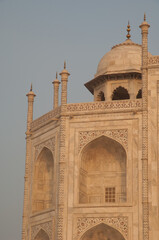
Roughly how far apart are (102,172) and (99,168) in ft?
0.63

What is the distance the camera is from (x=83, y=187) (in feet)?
74.3

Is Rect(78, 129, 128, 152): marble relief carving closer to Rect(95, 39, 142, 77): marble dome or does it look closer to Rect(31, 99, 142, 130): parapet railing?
Rect(31, 99, 142, 130): parapet railing

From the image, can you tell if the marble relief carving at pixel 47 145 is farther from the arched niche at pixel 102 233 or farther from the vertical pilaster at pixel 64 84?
the arched niche at pixel 102 233

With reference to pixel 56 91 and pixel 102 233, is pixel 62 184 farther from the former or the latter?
pixel 56 91

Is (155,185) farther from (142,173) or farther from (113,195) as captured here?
(113,195)

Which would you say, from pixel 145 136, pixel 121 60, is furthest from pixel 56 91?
pixel 145 136

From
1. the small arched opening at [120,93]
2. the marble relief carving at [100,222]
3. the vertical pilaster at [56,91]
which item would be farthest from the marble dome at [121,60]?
the marble relief carving at [100,222]

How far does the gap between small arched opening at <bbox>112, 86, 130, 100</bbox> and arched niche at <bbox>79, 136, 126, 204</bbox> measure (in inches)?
120

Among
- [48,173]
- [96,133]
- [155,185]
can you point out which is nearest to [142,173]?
[155,185]

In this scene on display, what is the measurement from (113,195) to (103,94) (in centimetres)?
468

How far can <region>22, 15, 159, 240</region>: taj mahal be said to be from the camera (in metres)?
21.2

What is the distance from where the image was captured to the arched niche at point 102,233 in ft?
70.3

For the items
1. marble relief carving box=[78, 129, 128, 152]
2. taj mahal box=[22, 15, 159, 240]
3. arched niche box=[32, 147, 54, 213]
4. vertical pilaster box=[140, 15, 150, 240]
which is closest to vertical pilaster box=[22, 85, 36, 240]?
taj mahal box=[22, 15, 159, 240]

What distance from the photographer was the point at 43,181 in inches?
957
